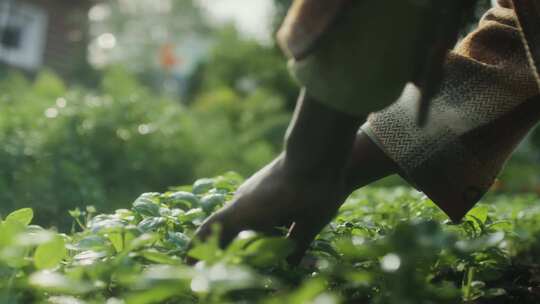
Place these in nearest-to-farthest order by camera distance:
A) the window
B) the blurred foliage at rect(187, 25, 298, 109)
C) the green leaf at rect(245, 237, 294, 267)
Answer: the green leaf at rect(245, 237, 294, 267) < the blurred foliage at rect(187, 25, 298, 109) < the window

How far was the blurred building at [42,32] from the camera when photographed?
1212cm

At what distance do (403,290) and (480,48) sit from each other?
1.06 meters

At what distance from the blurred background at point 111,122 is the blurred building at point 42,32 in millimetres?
21

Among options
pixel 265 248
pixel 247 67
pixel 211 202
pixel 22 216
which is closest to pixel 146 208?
pixel 211 202

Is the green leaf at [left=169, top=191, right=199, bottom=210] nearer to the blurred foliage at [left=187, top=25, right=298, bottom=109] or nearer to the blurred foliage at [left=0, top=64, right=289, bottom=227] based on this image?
the blurred foliage at [left=0, top=64, right=289, bottom=227]

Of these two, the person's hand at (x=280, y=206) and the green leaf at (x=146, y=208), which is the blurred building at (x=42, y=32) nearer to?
the green leaf at (x=146, y=208)

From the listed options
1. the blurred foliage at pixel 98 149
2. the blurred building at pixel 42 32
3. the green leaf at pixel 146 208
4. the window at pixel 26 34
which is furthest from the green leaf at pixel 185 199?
the window at pixel 26 34

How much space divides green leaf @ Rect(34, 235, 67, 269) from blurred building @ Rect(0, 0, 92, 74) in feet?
37.3

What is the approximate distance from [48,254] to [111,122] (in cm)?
408

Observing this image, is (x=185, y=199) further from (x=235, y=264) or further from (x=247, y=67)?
(x=247, y=67)

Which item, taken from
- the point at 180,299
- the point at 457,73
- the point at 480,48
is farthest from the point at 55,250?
the point at 480,48

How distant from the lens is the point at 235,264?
105cm

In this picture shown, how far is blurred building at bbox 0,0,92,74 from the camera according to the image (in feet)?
39.8

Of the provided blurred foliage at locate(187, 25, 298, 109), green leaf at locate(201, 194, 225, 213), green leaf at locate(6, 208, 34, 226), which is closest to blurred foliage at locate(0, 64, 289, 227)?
green leaf at locate(201, 194, 225, 213)
